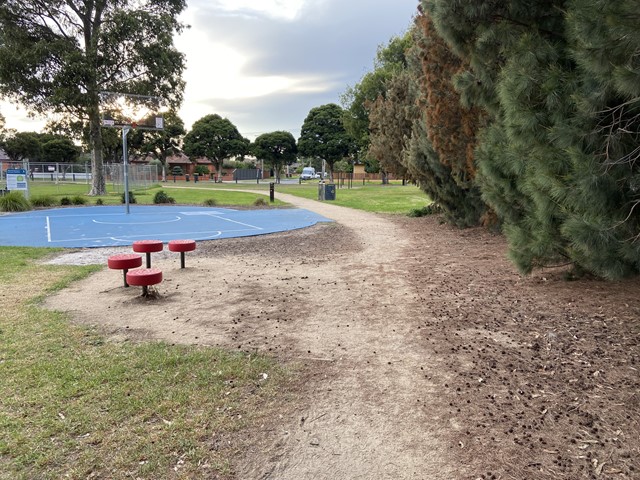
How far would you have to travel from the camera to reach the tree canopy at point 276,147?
64625mm

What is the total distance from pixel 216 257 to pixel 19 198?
16372 mm

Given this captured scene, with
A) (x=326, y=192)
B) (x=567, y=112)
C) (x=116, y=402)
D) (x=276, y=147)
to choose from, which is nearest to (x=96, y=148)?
(x=326, y=192)

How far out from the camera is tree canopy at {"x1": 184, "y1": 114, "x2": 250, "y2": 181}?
64.6 metres

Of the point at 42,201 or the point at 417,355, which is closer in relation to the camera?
the point at 417,355

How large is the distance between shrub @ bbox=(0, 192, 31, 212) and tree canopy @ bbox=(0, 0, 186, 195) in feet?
20.5

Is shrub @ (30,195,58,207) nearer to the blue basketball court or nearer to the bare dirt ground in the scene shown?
the blue basketball court

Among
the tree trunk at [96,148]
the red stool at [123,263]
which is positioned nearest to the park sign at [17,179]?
the tree trunk at [96,148]

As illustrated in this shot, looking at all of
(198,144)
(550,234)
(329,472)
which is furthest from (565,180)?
(198,144)

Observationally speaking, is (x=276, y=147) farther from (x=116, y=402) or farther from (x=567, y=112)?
(x=116, y=402)

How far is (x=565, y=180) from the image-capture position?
4.14m

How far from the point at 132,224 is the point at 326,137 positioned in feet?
143

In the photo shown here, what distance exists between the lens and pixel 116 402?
130 inches

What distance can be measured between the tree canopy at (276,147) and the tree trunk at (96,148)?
119 ft

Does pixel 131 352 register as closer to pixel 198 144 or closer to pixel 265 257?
pixel 265 257
